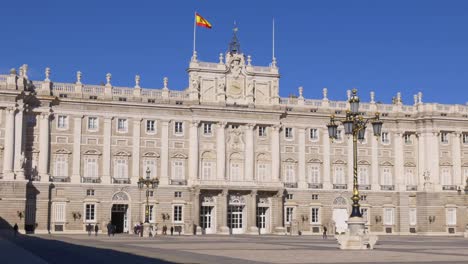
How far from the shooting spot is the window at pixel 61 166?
223 feet

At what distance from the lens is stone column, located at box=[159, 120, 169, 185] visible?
233 ft

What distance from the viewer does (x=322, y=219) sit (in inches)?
2982

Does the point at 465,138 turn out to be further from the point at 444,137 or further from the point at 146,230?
the point at 146,230

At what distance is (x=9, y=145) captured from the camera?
65062 millimetres

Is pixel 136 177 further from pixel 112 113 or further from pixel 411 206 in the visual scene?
pixel 411 206

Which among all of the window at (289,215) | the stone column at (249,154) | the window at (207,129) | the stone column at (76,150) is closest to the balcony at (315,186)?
the window at (289,215)

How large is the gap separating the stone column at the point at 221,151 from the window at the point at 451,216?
76.9 ft

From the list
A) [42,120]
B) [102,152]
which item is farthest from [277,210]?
[42,120]

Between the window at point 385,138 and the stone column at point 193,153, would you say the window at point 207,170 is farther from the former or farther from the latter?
the window at point 385,138

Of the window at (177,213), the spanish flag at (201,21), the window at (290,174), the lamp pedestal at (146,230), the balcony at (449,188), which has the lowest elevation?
the lamp pedestal at (146,230)

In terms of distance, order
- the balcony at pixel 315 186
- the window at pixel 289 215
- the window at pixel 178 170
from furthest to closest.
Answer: the balcony at pixel 315 186, the window at pixel 289 215, the window at pixel 178 170

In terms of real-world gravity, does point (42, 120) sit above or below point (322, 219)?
above

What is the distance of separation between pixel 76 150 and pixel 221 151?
1333 centimetres

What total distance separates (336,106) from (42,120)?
95.1 ft
